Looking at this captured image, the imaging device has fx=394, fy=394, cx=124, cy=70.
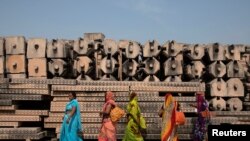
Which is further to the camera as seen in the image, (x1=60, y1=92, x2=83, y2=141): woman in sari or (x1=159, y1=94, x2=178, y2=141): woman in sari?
(x1=159, y1=94, x2=178, y2=141): woman in sari

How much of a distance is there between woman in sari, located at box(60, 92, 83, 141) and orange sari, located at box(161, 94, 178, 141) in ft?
6.36

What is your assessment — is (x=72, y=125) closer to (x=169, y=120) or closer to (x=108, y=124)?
(x=108, y=124)

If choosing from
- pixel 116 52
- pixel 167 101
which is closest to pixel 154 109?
pixel 167 101

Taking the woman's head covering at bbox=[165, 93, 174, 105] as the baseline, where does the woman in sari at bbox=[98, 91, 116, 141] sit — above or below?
below

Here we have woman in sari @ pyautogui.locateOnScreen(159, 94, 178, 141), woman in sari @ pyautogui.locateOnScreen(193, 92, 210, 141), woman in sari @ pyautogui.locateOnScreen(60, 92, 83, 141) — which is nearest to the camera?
woman in sari @ pyautogui.locateOnScreen(60, 92, 83, 141)

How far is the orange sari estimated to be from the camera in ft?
28.7

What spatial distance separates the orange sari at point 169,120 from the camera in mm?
8758

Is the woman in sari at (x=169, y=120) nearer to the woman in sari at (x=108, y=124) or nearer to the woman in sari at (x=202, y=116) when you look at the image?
the woman in sari at (x=202, y=116)

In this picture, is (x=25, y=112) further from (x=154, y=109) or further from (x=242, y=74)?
(x=242, y=74)

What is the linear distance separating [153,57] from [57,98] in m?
2.79

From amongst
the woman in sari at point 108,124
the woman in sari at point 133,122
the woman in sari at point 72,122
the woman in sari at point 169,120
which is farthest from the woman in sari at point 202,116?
the woman in sari at point 72,122

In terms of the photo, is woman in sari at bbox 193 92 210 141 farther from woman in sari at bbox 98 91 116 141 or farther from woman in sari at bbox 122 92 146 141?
woman in sari at bbox 98 91 116 141

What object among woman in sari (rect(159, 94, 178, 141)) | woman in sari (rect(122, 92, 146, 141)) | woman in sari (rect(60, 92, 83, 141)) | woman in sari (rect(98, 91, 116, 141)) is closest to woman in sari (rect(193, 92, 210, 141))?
woman in sari (rect(159, 94, 178, 141))

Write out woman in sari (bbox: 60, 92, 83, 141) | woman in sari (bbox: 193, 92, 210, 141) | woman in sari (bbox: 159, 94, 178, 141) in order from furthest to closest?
woman in sari (bbox: 193, 92, 210, 141)
woman in sari (bbox: 159, 94, 178, 141)
woman in sari (bbox: 60, 92, 83, 141)
